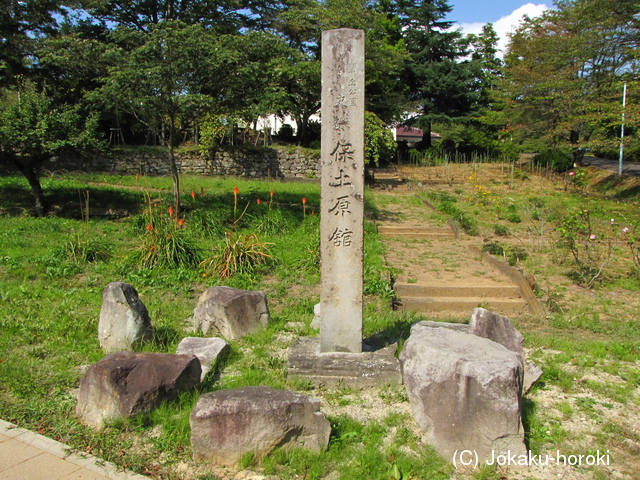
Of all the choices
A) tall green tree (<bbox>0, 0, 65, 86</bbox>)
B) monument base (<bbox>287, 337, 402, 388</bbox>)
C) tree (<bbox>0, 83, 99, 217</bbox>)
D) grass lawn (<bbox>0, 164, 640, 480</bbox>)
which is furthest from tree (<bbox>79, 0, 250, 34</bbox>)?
monument base (<bbox>287, 337, 402, 388</bbox>)

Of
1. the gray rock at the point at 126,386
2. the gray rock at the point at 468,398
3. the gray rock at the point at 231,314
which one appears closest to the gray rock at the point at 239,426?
the gray rock at the point at 126,386

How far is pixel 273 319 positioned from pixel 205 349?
63.0 inches

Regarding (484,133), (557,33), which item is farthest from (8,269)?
(484,133)

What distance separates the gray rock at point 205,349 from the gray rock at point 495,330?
2.34 metres

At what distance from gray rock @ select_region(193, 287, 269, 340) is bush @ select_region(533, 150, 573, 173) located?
62.9ft

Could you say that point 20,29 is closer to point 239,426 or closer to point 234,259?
point 234,259

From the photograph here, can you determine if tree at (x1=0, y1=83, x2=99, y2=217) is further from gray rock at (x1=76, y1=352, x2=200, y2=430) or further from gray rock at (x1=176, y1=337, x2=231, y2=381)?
gray rock at (x1=76, y1=352, x2=200, y2=430)

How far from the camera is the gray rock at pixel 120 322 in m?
5.34

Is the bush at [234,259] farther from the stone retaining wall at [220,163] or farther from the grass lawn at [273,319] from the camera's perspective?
the stone retaining wall at [220,163]

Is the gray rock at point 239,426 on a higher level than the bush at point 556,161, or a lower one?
lower

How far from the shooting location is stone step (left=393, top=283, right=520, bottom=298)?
8.32 meters

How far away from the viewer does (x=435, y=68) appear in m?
28.4

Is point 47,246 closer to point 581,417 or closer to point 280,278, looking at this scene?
point 280,278

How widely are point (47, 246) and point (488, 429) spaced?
8.11m
